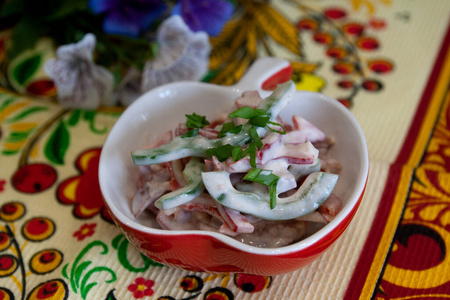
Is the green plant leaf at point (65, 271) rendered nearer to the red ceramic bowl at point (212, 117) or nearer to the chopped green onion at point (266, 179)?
the red ceramic bowl at point (212, 117)

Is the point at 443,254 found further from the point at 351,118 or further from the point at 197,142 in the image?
the point at 197,142

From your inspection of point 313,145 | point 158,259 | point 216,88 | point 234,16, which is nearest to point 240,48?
→ point 234,16

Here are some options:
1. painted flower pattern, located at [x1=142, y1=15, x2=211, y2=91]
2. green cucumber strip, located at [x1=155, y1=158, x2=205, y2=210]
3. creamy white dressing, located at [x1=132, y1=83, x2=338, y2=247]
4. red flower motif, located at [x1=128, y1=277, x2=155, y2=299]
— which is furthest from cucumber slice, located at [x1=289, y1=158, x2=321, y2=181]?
painted flower pattern, located at [x1=142, y1=15, x2=211, y2=91]

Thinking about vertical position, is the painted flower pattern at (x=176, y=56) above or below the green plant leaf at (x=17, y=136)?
above

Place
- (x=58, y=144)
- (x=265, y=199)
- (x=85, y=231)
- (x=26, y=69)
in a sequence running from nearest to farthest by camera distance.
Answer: (x=265, y=199) < (x=85, y=231) < (x=58, y=144) < (x=26, y=69)

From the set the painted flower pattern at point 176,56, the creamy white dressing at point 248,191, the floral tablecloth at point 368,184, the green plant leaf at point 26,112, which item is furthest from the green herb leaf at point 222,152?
the green plant leaf at point 26,112

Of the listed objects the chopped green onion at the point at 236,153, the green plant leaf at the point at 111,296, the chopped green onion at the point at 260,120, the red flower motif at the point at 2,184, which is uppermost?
the chopped green onion at the point at 260,120

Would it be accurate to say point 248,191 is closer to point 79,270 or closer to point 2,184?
point 79,270

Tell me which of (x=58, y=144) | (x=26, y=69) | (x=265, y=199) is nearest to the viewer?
(x=265, y=199)

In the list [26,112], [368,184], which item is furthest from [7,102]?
[368,184]
